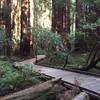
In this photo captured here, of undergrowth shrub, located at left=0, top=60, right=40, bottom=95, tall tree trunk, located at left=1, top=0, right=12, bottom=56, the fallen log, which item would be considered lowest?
undergrowth shrub, located at left=0, top=60, right=40, bottom=95

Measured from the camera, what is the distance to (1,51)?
81.0 feet

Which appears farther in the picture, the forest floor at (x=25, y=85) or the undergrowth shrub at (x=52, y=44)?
the undergrowth shrub at (x=52, y=44)

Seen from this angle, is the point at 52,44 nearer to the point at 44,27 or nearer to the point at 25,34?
the point at 44,27

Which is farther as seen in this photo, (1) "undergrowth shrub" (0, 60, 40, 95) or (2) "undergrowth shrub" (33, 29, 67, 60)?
(2) "undergrowth shrub" (33, 29, 67, 60)

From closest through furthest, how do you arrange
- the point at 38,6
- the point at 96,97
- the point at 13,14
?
the point at 96,97 < the point at 13,14 < the point at 38,6

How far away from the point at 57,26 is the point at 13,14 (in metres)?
4.14

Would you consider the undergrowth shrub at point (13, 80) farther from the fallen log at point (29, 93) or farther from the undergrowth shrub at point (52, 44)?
the undergrowth shrub at point (52, 44)

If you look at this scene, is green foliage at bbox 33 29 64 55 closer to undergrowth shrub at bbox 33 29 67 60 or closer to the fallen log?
undergrowth shrub at bbox 33 29 67 60

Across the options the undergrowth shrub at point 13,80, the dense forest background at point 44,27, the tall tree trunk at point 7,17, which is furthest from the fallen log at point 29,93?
the tall tree trunk at point 7,17

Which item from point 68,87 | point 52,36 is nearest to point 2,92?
point 68,87

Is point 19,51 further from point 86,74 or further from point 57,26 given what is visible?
point 86,74

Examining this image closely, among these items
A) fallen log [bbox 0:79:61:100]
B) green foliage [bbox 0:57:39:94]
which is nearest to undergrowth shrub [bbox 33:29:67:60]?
green foliage [bbox 0:57:39:94]

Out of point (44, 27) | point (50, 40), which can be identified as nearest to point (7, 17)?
point (44, 27)

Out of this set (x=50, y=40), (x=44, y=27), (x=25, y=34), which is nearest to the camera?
(x=50, y=40)
